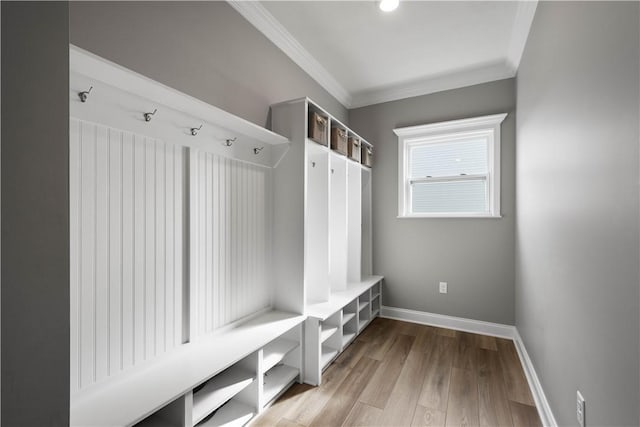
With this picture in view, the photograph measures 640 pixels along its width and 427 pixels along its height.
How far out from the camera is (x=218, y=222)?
1.88 metres

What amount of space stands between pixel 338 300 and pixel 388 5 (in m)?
2.26

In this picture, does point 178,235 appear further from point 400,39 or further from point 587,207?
point 400,39

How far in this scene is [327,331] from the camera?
8.12 ft

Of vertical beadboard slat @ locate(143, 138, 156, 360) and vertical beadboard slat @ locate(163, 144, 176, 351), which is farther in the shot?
vertical beadboard slat @ locate(163, 144, 176, 351)

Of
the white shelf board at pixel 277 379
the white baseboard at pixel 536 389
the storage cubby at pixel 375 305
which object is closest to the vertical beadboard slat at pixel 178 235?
the white shelf board at pixel 277 379

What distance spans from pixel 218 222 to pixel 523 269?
7.97ft

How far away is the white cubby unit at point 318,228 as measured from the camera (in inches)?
87.4

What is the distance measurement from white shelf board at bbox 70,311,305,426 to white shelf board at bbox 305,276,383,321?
40cm

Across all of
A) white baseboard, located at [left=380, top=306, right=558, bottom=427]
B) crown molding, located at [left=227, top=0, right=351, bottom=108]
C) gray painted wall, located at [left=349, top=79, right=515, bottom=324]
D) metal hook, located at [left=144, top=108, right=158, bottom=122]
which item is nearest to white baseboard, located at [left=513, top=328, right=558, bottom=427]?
white baseboard, located at [left=380, top=306, right=558, bottom=427]

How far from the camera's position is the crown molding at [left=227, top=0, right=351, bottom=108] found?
82.3 inches

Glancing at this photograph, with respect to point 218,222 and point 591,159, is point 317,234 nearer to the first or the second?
point 218,222

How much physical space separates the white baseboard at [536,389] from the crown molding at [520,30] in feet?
8.06

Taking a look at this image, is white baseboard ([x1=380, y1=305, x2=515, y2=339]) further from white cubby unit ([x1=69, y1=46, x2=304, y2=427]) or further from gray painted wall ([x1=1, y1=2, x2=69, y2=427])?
gray painted wall ([x1=1, y1=2, x2=69, y2=427])

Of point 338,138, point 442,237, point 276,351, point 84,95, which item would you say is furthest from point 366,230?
point 84,95
